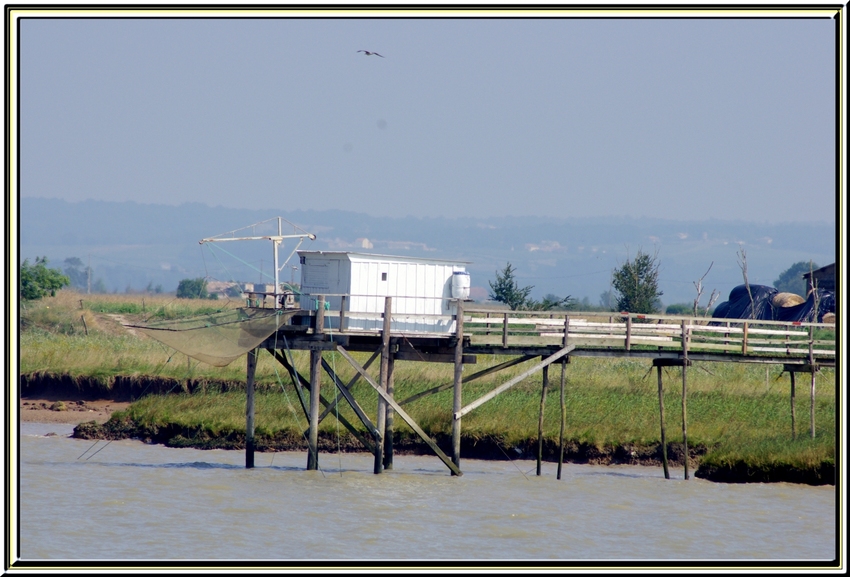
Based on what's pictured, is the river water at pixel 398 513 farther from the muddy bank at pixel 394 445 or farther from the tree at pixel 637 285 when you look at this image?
the tree at pixel 637 285

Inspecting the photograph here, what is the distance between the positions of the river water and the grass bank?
3.79 feet

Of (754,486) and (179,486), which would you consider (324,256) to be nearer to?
(179,486)

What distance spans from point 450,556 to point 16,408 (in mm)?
7837

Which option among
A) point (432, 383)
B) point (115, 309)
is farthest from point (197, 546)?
point (115, 309)

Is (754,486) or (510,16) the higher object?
(510,16)

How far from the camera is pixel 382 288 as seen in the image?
26.2 m

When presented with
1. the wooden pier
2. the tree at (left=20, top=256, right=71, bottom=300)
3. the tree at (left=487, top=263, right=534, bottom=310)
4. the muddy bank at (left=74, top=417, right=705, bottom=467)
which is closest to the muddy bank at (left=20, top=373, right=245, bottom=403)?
the muddy bank at (left=74, top=417, right=705, bottom=467)

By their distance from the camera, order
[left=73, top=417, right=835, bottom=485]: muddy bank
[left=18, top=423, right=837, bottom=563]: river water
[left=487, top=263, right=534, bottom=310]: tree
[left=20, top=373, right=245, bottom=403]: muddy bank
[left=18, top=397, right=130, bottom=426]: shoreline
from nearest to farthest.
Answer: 1. [left=18, top=423, right=837, bottom=563]: river water
2. [left=73, top=417, right=835, bottom=485]: muddy bank
3. [left=18, top=397, right=130, bottom=426]: shoreline
4. [left=20, top=373, right=245, bottom=403]: muddy bank
5. [left=487, top=263, right=534, bottom=310]: tree

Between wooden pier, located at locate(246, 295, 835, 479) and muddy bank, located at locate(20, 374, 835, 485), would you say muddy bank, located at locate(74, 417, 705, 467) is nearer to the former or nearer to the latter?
muddy bank, located at locate(20, 374, 835, 485)

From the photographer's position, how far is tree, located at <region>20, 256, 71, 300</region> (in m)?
56.7

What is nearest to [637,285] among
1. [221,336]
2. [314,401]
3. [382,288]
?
[382,288]

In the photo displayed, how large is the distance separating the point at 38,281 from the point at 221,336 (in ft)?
121

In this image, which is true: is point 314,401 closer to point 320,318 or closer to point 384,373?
point 384,373

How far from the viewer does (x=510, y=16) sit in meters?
15.3
